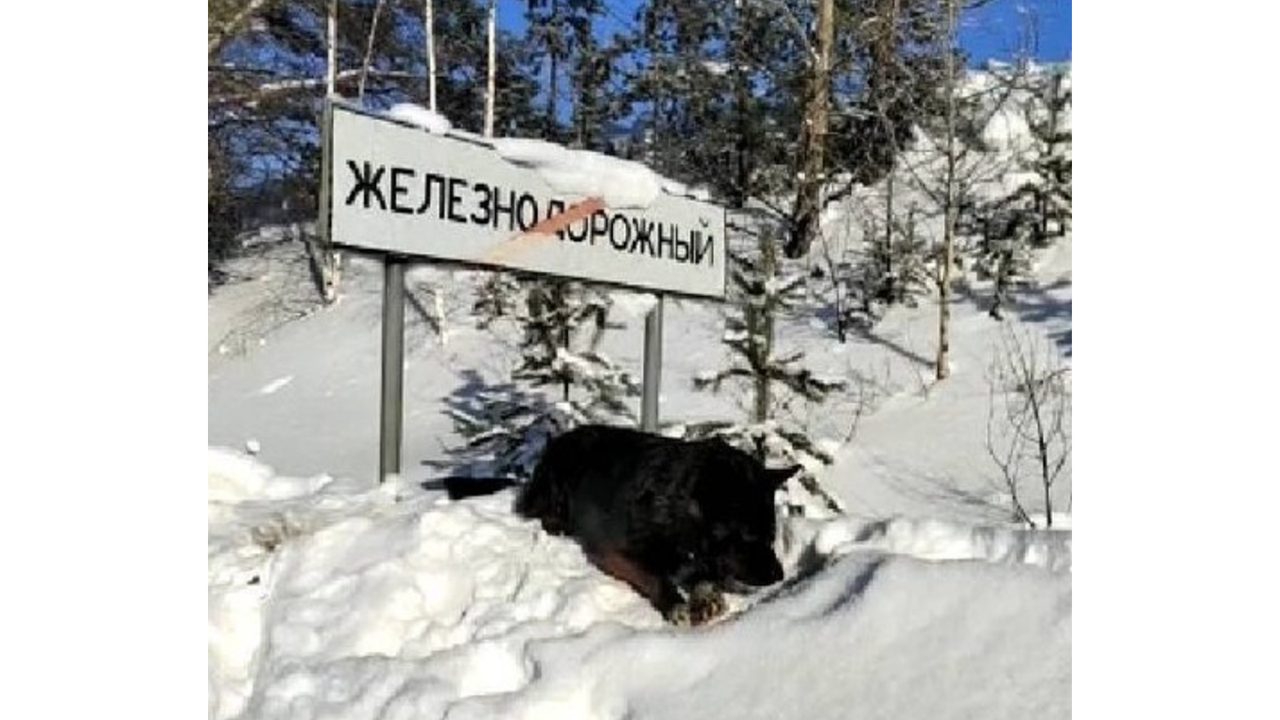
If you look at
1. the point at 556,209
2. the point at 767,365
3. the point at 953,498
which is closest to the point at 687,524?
the point at 556,209

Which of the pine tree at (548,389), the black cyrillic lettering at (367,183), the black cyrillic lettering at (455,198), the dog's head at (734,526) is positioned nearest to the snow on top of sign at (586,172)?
the black cyrillic lettering at (455,198)

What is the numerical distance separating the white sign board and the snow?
5cm

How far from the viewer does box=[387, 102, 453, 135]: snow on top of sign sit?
6.22 ft

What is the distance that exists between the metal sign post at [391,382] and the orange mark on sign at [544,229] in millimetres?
154

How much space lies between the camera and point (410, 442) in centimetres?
266

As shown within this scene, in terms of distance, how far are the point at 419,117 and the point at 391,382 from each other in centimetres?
39

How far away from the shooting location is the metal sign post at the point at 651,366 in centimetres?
257

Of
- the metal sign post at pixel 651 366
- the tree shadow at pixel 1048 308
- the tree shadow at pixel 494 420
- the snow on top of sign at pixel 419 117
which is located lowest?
the tree shadow at pixel 494 420

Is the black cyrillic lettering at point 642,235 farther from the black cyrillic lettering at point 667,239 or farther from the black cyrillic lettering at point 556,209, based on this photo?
the black cyrillic lettering at point 556,209
